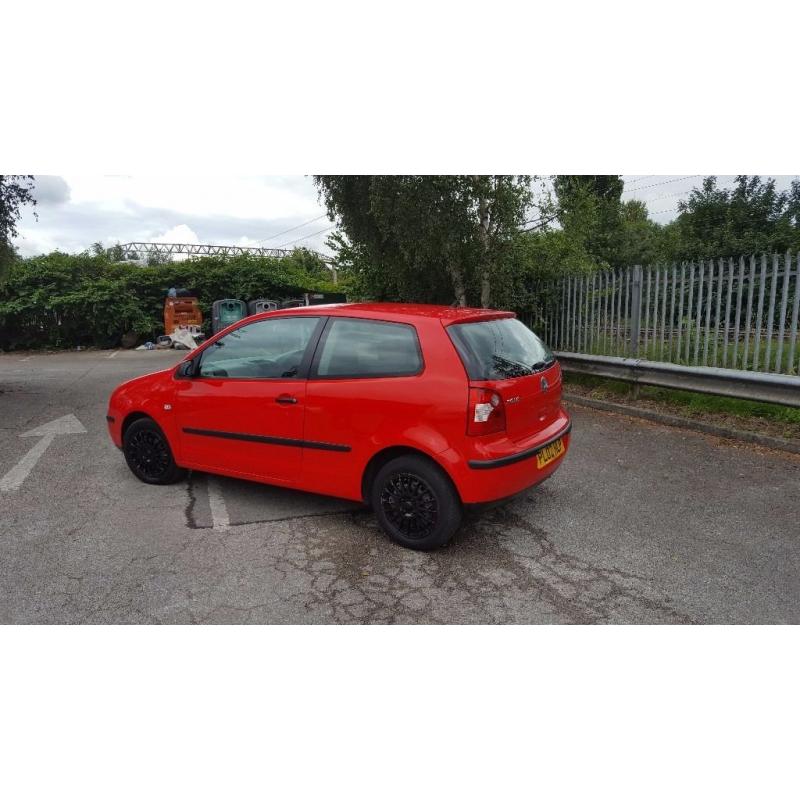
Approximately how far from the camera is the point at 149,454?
5094mm

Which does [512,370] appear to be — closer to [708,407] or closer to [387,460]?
[387,460]

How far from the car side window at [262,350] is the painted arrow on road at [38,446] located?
2.14m

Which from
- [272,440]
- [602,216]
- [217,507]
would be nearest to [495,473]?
[272,440]

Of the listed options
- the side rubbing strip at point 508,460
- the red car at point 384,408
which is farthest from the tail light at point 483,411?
the side rubbing strip at point 508,460

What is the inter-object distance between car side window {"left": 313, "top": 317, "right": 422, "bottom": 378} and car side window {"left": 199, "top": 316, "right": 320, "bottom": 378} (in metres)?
0.21

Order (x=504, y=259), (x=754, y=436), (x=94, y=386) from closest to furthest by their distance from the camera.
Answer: (x=754, y=436)
(x=504, y=259)
(x=94, y=386)

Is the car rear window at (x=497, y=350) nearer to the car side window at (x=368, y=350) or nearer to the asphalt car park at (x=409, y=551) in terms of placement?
the car side window at (x=368, y=350)

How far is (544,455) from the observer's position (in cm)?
397

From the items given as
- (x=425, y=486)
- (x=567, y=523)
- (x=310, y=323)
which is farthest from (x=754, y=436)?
(x=310, y=323)

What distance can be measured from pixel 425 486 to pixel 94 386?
9.23 m

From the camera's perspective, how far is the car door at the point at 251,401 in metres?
4.21

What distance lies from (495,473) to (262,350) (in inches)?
78.6

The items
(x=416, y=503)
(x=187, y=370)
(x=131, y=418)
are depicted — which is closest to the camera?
(x=416, y=503)
